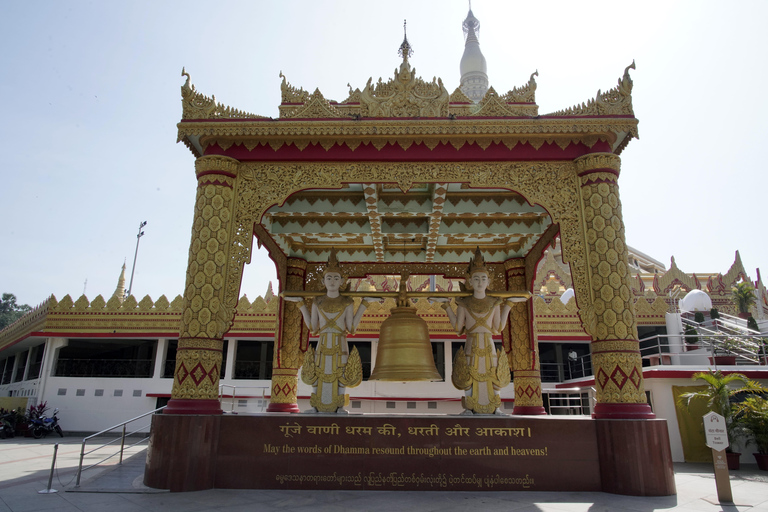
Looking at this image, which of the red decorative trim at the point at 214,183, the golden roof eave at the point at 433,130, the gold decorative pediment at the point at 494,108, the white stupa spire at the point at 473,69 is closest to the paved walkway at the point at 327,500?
the red decorative trim at the point at 214,183

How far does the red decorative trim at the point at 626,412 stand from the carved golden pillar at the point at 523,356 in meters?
4.38

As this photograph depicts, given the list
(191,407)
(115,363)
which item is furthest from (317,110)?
(115,363)

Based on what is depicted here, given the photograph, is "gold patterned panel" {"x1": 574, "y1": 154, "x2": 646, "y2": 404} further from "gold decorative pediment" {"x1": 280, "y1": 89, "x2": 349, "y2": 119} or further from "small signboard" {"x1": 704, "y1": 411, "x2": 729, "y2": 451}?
"gold decorative pediment" {"x1": 280, "y1": 89, "x2": 349, "y2": 119}

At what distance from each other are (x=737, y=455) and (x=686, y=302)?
45.6 feet

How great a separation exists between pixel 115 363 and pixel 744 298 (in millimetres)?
30333

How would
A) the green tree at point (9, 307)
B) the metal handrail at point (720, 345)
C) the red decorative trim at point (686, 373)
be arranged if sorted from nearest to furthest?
the red decorative trim at point (686, 373), the metal handrail at point (720, 345), the green tree at point (9, 307)

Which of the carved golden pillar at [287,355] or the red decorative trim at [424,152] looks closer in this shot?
the red decorative trim at [424,152]

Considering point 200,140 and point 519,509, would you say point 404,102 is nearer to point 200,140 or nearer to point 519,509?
point 200,140

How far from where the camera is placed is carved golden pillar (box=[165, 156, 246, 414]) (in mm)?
7211

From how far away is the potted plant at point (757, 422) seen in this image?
10562 millimetres

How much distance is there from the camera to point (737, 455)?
1071cm

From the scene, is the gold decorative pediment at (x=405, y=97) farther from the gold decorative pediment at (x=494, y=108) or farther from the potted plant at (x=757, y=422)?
the potted plant at (x=757, y=422)

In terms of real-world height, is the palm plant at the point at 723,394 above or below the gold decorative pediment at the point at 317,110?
below

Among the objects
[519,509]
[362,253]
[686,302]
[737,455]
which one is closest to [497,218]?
[362,253]
